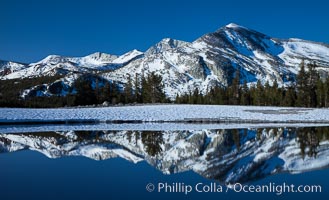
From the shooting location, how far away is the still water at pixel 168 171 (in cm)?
955

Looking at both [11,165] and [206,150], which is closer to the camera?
[11,165]

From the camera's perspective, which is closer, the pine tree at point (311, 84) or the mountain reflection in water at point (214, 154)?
the mountain reflection in water at point (214, 154)

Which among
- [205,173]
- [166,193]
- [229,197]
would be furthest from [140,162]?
[229,197]

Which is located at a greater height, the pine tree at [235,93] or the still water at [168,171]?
the pine tree at [235,93]

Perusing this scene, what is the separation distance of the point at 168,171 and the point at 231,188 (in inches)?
113

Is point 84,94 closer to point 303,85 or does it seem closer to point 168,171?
point 303,85

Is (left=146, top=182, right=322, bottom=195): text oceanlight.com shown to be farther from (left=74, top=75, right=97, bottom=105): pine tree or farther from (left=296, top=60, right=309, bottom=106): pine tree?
(left=296, top=60, right=309, bottom=106): pine tree

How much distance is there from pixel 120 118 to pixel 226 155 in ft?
92.5

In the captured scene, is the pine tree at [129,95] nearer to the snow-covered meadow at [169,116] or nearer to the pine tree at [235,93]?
the pine tree at [235,93]

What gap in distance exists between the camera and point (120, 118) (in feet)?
139

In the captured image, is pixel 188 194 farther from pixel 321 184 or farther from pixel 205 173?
pixel 321 184

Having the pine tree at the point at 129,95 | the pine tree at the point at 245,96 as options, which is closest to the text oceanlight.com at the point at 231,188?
the pine tree at the point at 129,95

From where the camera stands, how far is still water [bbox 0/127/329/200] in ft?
31.3

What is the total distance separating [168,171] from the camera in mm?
12273
